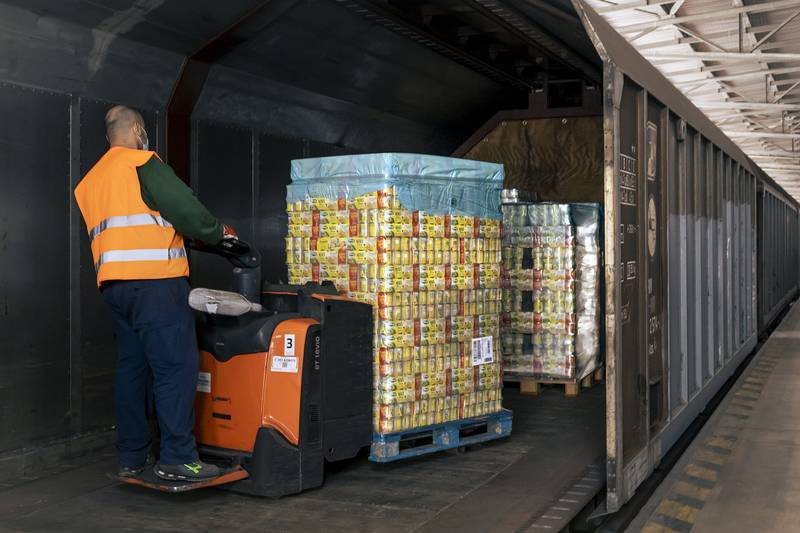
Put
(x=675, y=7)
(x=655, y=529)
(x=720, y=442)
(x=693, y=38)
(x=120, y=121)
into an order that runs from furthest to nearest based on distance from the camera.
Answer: (x=693, y=38) < (x=675, y=7) < (x=720, y=442) < (x=120, y=121) < (x=655, y=529)

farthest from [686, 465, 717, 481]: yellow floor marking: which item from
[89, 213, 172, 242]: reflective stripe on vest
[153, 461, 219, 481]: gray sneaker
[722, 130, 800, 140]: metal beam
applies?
[722, 130, 800, 140]: metal beam

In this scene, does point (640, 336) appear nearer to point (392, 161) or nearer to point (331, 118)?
point (392, 161)

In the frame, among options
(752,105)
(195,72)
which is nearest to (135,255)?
(195,72)

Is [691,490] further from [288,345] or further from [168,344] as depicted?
[168,344]

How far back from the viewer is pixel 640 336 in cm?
543

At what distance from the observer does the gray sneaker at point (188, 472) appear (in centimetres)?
501

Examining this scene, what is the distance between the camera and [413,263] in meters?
5.86

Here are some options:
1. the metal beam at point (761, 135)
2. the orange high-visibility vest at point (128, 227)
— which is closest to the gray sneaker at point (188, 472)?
the orange high-visibility vest at point (128, 227)

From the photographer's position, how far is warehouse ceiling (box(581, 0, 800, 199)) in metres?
16.3

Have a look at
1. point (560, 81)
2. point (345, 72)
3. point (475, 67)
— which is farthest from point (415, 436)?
point (560, 81)

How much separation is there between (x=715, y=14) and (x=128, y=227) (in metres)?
13.8

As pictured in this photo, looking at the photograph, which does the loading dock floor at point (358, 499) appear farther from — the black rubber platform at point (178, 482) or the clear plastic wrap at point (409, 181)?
the clear plastic wrap at point (409, 181)

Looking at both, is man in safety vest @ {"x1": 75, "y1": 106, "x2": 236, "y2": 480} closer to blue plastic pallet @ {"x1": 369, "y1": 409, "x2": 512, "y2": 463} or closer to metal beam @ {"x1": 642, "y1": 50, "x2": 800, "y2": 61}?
blue plastic pallet @ {"x1": 369, "y1": 409, "x2": 512, "y2": 463}

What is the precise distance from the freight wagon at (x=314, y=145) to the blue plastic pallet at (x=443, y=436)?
3.66 feet
